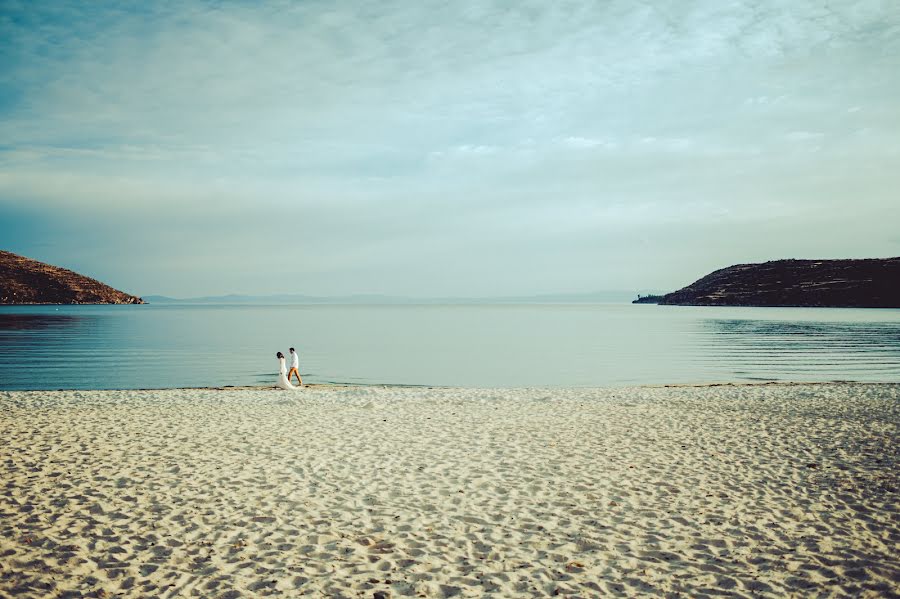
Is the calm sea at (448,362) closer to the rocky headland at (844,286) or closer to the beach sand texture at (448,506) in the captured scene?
the beach sand texture at (448,506)

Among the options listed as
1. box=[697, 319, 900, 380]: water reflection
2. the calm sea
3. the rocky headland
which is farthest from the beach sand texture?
the rocky headland

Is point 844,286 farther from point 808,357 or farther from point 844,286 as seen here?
point 808,357

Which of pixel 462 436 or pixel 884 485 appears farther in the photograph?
pixel 462 436

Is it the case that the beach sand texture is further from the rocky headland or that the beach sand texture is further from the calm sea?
the rocky headland

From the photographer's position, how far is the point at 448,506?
29.4 feet

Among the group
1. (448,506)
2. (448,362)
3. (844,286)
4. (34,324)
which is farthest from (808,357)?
(844,286)

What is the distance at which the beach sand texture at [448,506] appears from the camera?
6.59 metres

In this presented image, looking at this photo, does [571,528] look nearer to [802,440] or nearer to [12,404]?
[802,440]

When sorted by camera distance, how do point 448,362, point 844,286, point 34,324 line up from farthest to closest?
1. point 844,286
2. point 34,324
3. point 448,362

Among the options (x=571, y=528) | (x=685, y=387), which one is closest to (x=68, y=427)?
(x=571, y=528)

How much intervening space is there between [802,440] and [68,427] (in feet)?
63.0

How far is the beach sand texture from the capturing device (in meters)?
6.59

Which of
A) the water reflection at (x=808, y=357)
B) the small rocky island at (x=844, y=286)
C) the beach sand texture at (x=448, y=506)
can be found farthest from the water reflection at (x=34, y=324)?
the small rocky island at (x=844, y=286)

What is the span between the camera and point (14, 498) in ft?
29.8
